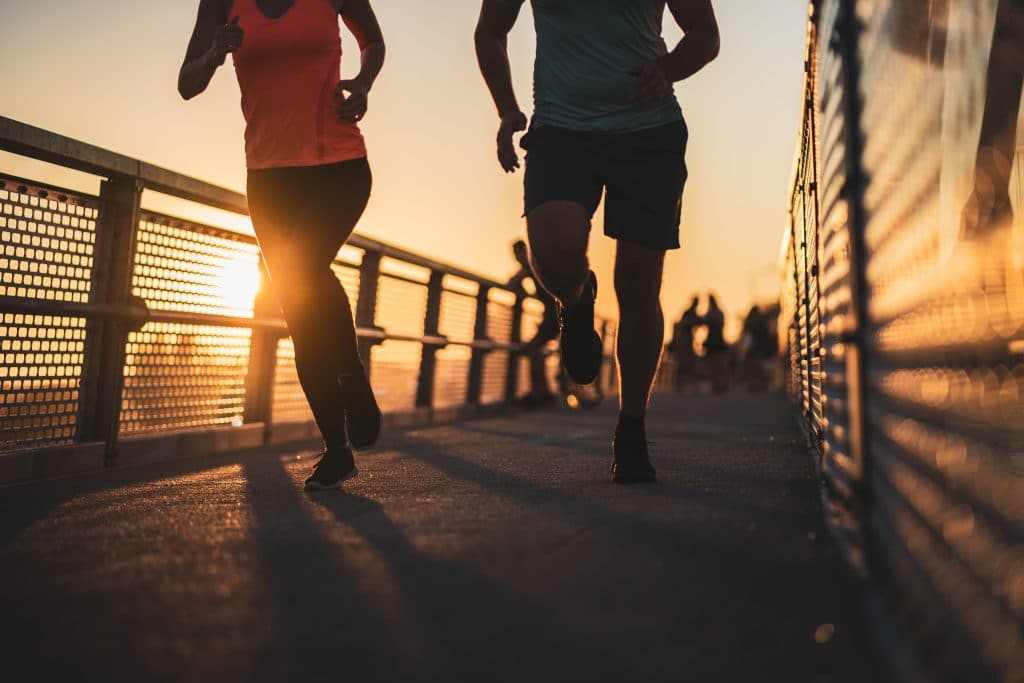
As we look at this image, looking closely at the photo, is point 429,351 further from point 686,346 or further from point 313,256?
point 686,346

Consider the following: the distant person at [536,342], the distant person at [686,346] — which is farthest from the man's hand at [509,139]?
the distant person at [686,346]

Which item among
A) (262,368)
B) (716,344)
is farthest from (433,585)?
(716,344)

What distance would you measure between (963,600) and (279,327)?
4813mm

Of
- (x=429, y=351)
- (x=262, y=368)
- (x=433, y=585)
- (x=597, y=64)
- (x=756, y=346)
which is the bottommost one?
(x=433, y=585)

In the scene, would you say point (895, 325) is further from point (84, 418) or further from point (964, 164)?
point (84, 418)

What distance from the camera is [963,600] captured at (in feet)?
3.70

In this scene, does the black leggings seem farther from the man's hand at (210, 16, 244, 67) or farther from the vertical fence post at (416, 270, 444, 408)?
the vertical fence post at (416, 270, 444, 408)

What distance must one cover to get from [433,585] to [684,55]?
2107mm

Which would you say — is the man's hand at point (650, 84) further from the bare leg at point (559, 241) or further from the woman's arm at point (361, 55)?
the woman's arm at point (361, 55)

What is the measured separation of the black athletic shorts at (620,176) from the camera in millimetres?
3229

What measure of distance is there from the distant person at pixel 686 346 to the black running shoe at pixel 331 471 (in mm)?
19877

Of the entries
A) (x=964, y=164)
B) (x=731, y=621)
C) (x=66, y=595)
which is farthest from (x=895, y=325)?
(x=66, y=595)

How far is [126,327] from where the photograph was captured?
4.22 m

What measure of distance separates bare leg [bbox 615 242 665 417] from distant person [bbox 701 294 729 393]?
17270 mm
